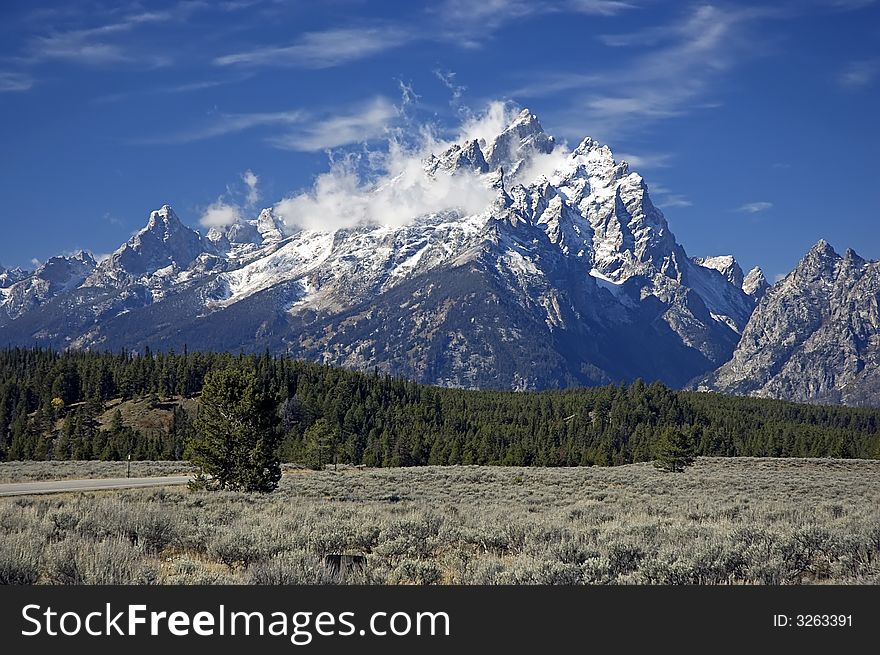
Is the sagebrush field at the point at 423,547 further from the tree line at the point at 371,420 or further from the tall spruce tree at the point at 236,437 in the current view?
the tree line at the point at 371,420

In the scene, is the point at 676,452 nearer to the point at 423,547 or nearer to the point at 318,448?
the point at 318,448

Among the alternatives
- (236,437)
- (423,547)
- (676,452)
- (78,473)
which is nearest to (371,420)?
(676,452)

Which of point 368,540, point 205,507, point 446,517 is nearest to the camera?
point 368,540

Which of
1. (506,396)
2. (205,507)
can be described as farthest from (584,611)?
(506,396)

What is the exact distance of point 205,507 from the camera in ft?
67.9

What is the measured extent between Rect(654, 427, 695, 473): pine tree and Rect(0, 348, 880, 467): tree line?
11.5 meters

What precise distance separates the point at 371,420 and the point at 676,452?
253ft

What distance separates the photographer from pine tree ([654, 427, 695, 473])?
65.7 meters

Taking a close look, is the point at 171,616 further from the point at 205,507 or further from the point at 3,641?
the point at 205,507

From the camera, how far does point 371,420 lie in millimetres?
135625

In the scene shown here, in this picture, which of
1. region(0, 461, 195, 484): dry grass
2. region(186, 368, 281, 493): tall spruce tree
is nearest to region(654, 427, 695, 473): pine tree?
region(0, 461, 195, 484): dry grass

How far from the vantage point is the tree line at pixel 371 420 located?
92.9 meters

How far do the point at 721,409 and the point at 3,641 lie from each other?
7524 inches

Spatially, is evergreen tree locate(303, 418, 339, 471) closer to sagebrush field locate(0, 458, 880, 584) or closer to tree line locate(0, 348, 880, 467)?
tree line locate(0, 348, 880, 467)
